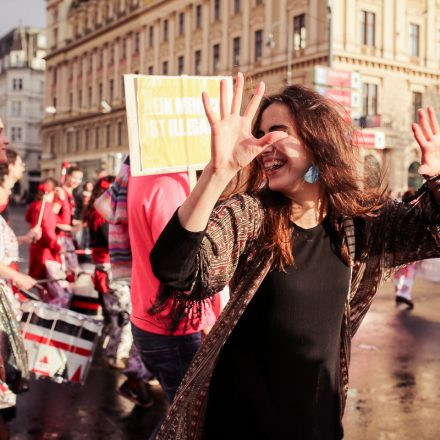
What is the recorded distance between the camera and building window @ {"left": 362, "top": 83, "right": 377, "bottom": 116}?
37062 millimetres

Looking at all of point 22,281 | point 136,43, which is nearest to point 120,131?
point 136,43

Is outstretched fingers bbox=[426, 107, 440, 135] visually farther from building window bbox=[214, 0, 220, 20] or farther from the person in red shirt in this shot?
building window bbox=[214, 0, 220, 20]

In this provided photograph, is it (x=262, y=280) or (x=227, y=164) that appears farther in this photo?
(x=262, y=280)

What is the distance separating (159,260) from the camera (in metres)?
1.80

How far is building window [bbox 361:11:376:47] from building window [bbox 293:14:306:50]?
3.19m

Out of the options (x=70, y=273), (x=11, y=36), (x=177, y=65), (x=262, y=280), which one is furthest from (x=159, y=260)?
(x=11, y=36)

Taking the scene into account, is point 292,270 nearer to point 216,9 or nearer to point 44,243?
point 44,243

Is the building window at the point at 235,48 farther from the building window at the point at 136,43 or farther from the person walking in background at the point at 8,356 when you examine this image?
the person walking in background at the point at 8,356

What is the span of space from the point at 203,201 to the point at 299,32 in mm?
38244

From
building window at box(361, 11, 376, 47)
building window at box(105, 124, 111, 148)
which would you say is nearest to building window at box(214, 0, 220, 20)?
building window at box(361, 11, 376, 47)

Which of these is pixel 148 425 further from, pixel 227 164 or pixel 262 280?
pixel 227 164

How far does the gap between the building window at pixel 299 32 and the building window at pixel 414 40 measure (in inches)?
243

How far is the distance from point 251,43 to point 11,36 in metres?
54.0

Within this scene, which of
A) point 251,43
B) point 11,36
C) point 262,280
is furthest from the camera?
point 11,36
